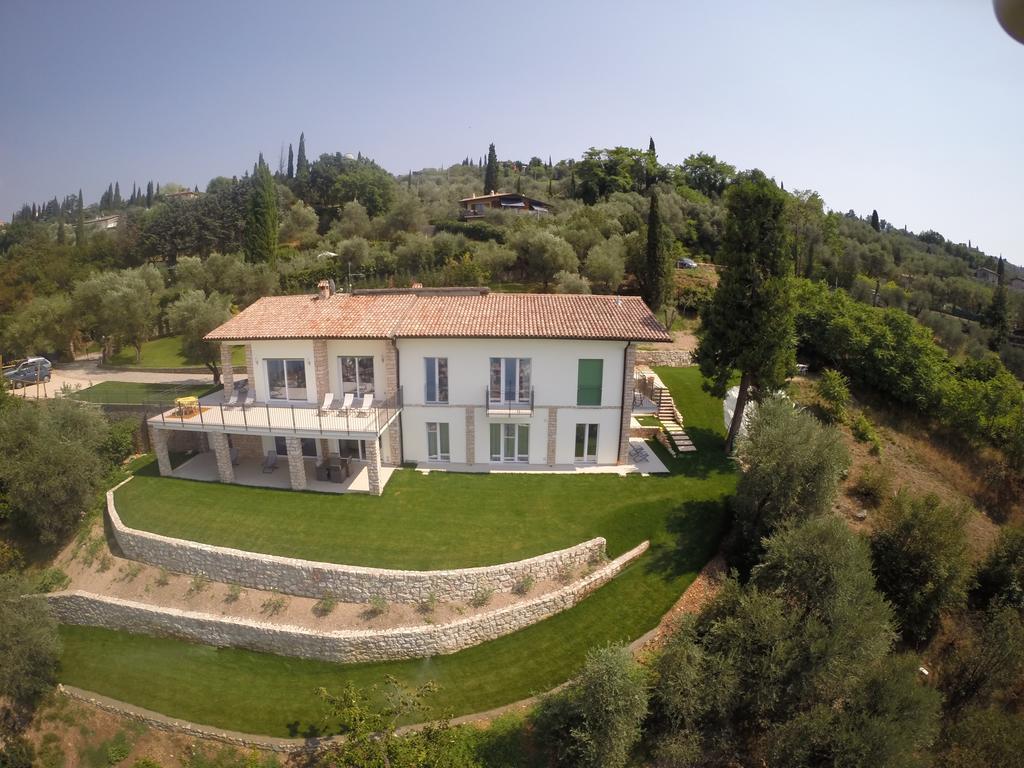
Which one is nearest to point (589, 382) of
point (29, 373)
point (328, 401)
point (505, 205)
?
point (328, 401)

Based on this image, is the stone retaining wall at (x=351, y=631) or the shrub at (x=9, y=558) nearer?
the stone retaining wall at (x=351, y=631)

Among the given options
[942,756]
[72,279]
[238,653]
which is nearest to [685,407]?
[942,756]

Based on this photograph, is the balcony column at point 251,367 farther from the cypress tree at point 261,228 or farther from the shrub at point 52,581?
the cypress tree at point 261,228

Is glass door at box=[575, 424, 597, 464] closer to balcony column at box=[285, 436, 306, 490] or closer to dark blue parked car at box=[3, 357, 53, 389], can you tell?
balcony column at box=[285, 436, 306, 490]

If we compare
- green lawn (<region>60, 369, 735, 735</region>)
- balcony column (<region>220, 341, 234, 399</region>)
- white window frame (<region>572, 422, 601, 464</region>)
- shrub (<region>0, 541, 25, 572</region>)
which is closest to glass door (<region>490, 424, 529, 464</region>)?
green lawn (<region>60, 369, 735, 735</region>)

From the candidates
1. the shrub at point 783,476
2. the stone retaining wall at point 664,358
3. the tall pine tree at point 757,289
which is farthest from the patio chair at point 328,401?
the stone retaining wall at point 664,358

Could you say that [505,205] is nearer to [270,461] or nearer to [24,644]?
[270,461]
